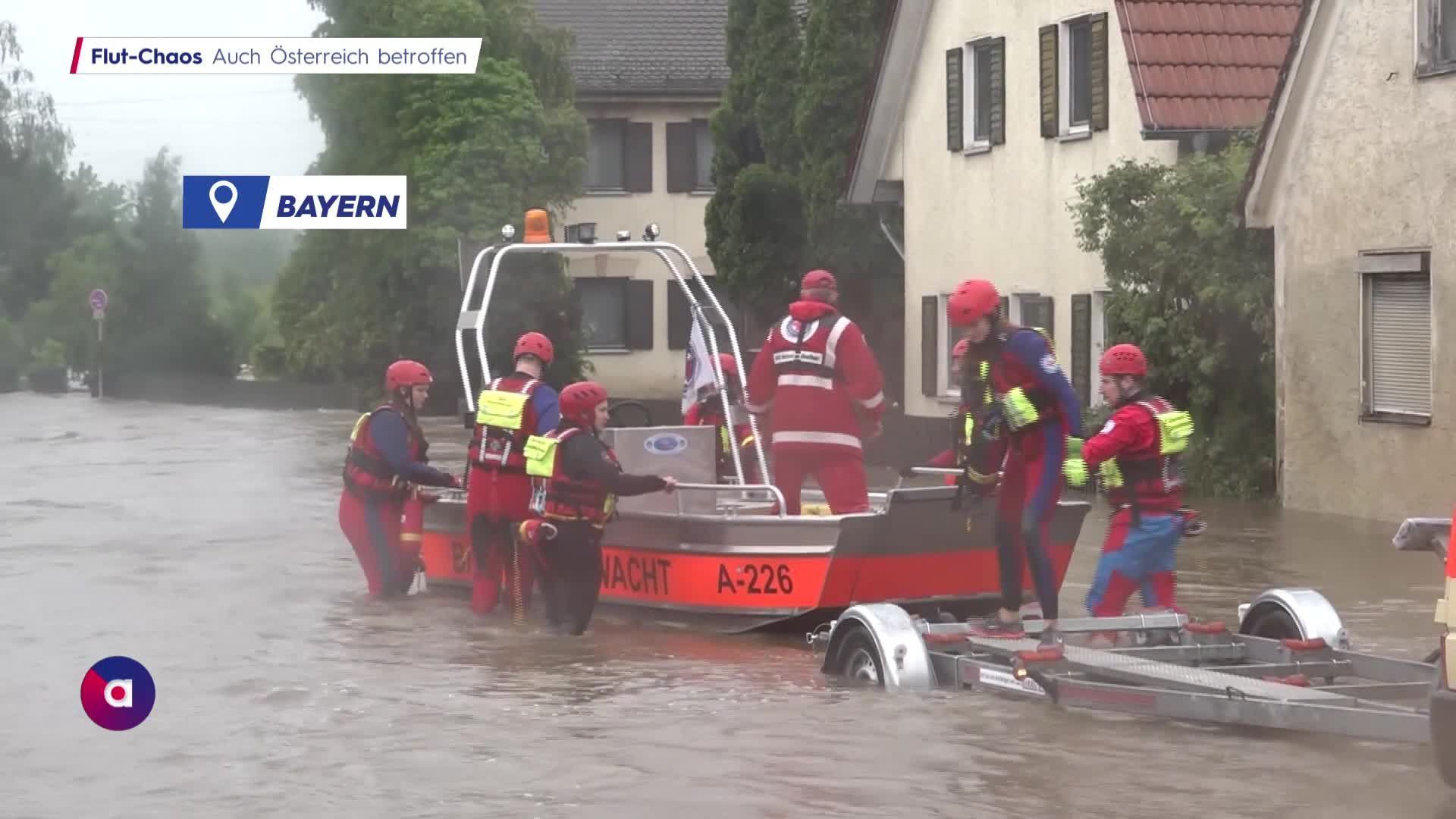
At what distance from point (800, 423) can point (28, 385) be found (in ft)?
193

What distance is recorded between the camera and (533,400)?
14133 millimetres

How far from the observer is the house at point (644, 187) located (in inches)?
1980

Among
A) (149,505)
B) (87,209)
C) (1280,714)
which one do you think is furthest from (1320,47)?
(87,209)

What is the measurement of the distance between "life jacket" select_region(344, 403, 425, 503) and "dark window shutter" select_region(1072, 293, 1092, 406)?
43.4 feet

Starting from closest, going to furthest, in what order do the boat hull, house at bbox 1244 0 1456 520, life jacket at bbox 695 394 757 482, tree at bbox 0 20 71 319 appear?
1. the boat hull
2. life jacket at bbox 695 394 757 482
3. house at bbox 1244 0 1456 520
4. tree at bbox 0 20 71 319

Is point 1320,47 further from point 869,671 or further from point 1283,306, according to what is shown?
point 869,671

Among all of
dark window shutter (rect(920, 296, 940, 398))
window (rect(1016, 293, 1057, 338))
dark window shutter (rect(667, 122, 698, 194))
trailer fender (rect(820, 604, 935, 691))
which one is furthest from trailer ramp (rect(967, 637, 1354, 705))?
dark window shutter (rect(667, 122, 698, 194))

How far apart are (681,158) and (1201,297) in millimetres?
28488

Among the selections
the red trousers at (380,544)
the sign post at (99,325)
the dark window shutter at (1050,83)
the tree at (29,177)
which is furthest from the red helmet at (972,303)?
the tree at (29,177)

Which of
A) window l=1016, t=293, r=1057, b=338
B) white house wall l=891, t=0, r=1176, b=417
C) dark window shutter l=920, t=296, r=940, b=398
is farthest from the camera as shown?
dark window shutter l=920, t=296, r=940, b=398

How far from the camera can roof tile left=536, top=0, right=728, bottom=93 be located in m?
50.3

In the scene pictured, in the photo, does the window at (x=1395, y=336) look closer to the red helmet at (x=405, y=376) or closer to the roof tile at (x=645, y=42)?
the red helmet at (x=405, y=376)

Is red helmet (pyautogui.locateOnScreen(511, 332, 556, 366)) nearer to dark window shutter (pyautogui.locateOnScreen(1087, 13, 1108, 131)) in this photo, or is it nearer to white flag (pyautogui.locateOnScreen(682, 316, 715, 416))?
white flag (pyautogui.locateOnScreen(682, 316, 715, 416))

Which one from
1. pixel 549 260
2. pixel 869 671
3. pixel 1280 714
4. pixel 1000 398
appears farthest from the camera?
pixel 549 260
